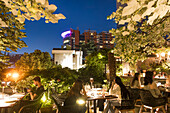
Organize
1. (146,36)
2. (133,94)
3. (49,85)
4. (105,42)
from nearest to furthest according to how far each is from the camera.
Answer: (146,36) → (133,94) → (49,85) → (105,42)

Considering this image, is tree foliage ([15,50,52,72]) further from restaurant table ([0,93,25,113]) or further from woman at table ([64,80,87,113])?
woman at table ([64,80,87,113])

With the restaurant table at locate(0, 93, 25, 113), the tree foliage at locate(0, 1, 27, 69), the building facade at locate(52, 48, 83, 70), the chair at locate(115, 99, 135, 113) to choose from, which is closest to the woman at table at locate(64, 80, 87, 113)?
the chair at locate(115, 99, 135, 113)

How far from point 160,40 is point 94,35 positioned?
7268cm

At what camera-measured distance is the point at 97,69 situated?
13828mm

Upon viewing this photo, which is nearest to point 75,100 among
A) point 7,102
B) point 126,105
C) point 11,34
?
point 126,105

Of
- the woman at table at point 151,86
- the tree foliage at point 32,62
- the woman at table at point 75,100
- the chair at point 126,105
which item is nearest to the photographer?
the woman at table at point 75,100

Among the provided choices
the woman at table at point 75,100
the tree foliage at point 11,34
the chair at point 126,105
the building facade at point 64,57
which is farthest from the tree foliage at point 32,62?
the chair at point 126,105

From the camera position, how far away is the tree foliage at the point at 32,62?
66.2 ft

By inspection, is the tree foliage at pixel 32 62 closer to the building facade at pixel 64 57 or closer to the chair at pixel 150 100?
the building facade at pixel 64 57

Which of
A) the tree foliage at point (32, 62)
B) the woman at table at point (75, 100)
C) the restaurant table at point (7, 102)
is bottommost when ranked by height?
the restaurant table at point (7, 102)

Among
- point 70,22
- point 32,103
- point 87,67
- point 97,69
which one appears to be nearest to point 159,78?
point 97,69

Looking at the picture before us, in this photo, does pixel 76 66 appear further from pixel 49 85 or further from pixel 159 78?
pixel 49 85

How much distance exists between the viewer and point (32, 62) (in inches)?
805

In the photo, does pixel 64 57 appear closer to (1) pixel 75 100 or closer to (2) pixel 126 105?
(1) pixel 75 100
